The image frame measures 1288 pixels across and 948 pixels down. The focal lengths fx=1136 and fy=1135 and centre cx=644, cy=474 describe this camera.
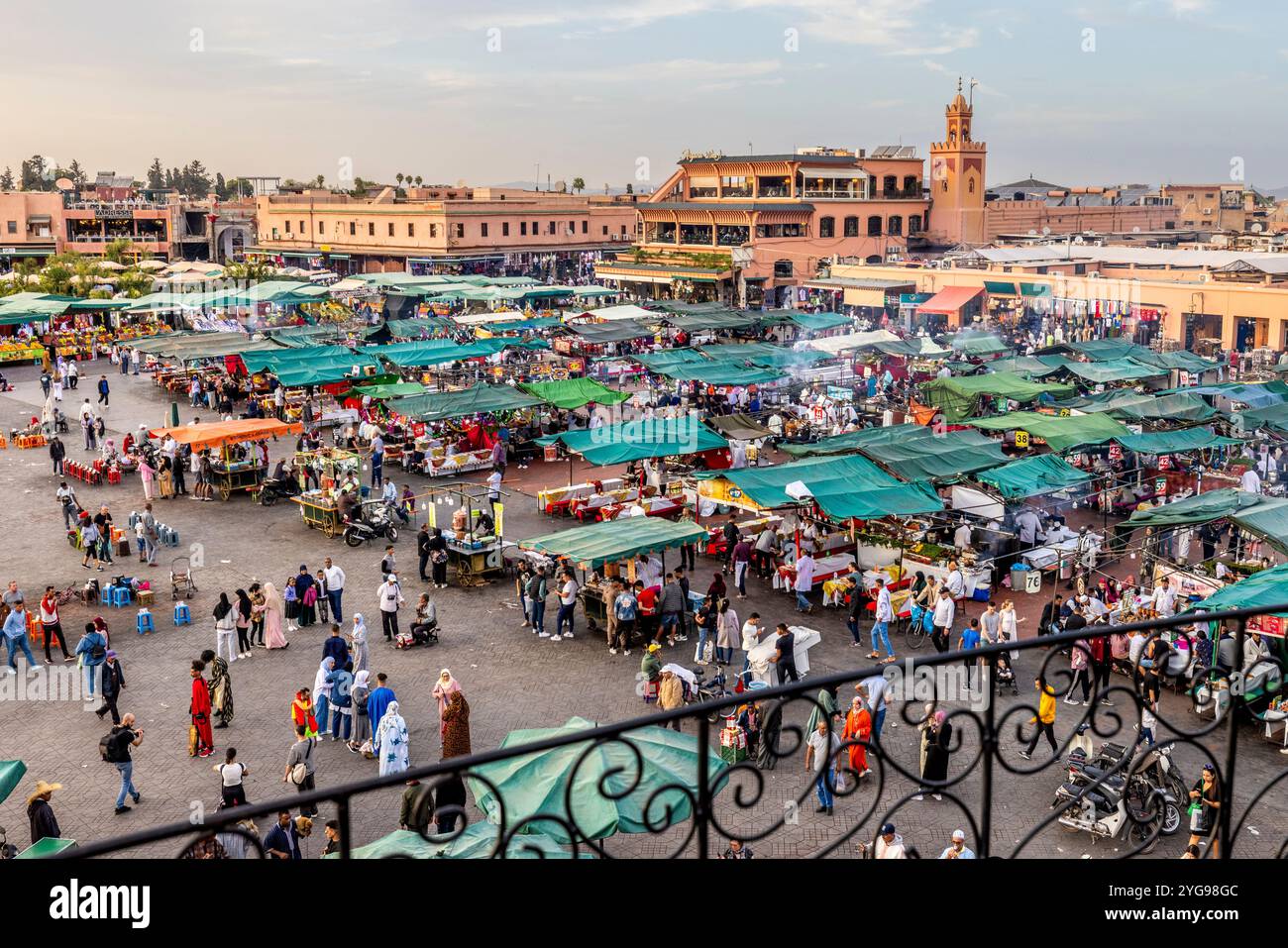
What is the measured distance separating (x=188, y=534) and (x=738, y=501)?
10721mm

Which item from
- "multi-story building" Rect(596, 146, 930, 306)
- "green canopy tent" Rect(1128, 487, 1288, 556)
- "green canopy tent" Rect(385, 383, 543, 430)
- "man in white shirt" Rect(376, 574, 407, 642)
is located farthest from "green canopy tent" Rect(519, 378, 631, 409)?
"multi-story building" Rect(596, 146, 930, 306)

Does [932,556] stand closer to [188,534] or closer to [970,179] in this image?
[188,534]

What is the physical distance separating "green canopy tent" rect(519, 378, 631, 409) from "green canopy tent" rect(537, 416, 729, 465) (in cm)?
411

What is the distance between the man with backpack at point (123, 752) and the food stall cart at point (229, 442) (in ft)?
43.3

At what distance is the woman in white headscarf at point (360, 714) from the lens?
43.4 ft

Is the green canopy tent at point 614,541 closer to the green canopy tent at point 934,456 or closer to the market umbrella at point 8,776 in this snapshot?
the green canopy tent at point 934,456

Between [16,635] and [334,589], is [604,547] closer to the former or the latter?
[334,589]

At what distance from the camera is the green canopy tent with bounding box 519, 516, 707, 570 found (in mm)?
16516

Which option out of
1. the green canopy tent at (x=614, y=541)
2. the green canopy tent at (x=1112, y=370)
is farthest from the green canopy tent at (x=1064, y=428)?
the green canopy tent at (x=614, y=541)

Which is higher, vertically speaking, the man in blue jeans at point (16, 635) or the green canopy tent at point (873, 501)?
the green canopy tent at point (873, 501)

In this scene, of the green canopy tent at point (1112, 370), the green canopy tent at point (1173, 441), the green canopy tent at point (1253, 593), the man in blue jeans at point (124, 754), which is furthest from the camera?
the green canopy tent at point (1112, 370)

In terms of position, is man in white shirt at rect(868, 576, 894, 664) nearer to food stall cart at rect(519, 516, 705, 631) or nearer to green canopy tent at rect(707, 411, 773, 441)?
food stall cart at rect(519, 516, 705, 631)

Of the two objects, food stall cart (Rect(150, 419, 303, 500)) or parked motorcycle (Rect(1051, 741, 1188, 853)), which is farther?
food stall cart (Rect(150, 419, 303, 500))
